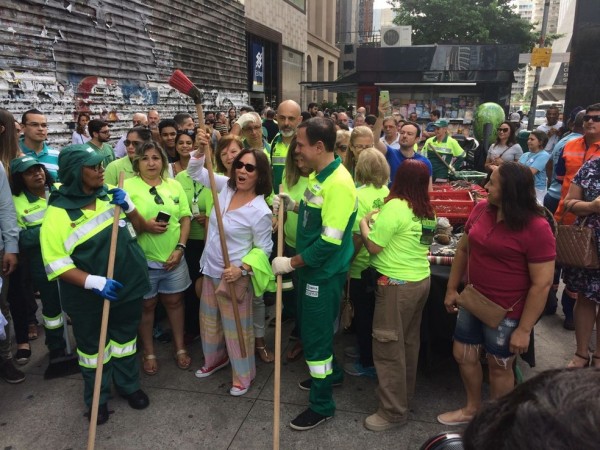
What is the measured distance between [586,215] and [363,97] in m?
20.1

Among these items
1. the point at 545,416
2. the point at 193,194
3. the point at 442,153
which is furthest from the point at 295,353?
the point at 442,153

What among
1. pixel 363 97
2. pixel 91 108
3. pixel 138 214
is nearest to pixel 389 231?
pixel 138 214

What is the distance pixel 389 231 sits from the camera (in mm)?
3010

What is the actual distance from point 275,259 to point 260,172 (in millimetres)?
796

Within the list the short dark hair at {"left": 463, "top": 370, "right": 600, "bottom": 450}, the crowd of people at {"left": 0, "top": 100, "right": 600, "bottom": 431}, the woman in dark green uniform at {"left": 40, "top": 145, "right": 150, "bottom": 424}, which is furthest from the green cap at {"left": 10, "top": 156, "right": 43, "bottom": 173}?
the short dark hair at {"left": 463, "top": 370, "right": 600, "bottom": 450}

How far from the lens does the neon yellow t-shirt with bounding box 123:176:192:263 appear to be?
3.78 m

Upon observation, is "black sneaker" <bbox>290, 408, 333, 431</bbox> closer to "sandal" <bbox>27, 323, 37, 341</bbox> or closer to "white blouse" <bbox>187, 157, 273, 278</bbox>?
"white blouse" <bbox>187, 157, 273, 278</bbox>

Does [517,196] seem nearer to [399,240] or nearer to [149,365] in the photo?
[399,240]

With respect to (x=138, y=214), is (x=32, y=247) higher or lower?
lower

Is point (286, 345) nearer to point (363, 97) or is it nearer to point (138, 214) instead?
point (138, 214)

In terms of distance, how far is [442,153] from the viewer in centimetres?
753

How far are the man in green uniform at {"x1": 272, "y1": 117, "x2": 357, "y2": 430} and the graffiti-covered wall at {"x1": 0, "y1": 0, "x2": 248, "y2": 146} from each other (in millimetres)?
6407

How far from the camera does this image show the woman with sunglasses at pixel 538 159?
19.6 feet

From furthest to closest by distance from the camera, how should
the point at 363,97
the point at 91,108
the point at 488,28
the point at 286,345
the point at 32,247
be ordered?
the point at 488,28, the point at 363,97, the point at 91,108, the point at 286,345, the point at 32,247
